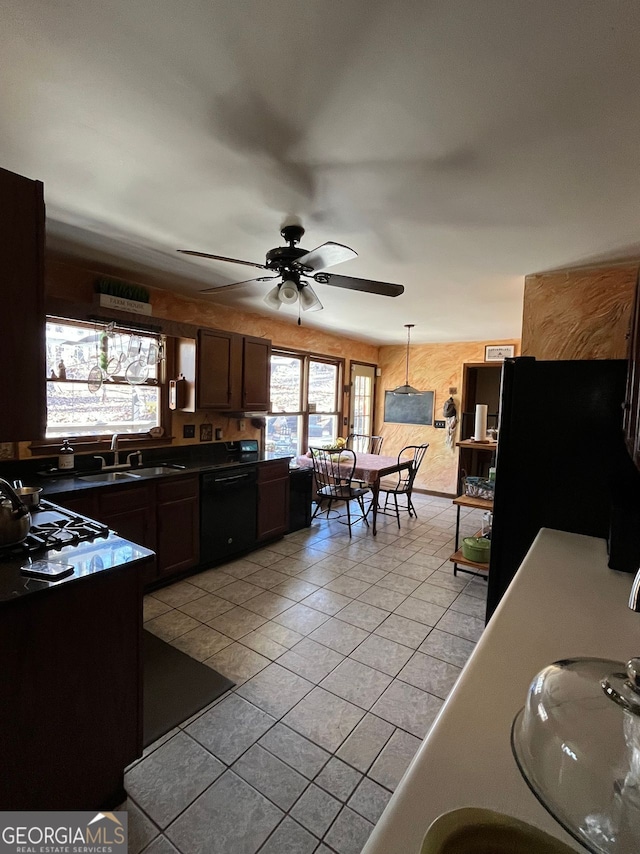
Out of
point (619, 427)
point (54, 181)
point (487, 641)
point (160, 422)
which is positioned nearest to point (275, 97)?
point (54, 181)

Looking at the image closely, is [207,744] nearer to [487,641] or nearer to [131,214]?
[487,641]

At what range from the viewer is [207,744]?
69.0 inches

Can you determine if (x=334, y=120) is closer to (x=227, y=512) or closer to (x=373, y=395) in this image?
(x=227, y=512)

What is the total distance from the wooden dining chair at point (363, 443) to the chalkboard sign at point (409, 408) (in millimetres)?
484

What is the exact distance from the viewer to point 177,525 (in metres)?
3.18

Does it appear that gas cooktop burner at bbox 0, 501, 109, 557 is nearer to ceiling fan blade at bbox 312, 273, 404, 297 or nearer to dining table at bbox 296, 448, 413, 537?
ceiling fan blade at bbox 312, 273, 404, 297

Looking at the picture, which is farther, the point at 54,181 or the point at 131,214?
the point at 131,214

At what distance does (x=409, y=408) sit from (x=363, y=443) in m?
1.01

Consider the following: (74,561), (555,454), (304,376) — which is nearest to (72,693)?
(74,561)

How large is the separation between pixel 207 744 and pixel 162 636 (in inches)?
36.1

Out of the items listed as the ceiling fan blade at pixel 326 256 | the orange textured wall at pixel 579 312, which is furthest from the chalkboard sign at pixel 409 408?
the ceiling fan blade at pixel 326 256

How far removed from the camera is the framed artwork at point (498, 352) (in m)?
5.68

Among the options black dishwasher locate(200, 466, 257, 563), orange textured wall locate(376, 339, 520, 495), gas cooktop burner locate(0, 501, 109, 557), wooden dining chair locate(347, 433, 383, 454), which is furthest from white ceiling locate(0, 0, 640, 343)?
wooden dining chair locate(347, 433, 383, 454)

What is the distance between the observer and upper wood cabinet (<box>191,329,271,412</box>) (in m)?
3.69
